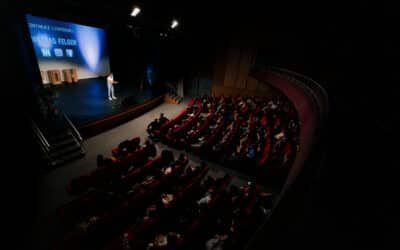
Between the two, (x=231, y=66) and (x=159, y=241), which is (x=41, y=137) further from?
(x=231, y=66)

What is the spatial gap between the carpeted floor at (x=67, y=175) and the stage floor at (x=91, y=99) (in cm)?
98

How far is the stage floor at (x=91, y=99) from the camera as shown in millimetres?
8250

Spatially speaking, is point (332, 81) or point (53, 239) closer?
point (53, 239)

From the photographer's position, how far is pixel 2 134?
4562 millimetres

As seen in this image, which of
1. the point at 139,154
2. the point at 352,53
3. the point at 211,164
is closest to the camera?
the point at 139,154

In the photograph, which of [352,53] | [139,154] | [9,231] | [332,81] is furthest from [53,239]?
[352,53]

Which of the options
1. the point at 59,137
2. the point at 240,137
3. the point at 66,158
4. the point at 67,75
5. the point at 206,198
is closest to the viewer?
the point at 206,198

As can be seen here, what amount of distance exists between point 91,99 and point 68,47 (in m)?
4.59

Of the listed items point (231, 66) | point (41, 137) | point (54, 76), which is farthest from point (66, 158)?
point (231, 66)

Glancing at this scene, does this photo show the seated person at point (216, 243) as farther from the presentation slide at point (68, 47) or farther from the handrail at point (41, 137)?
the presentation slide at point (68, 47)

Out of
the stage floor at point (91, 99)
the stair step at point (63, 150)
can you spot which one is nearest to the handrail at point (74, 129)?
the stair step at point (63, 150)

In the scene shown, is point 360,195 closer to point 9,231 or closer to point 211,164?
point 211,164

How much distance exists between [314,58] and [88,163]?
11.4 meters

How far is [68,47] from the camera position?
11.6 metres
